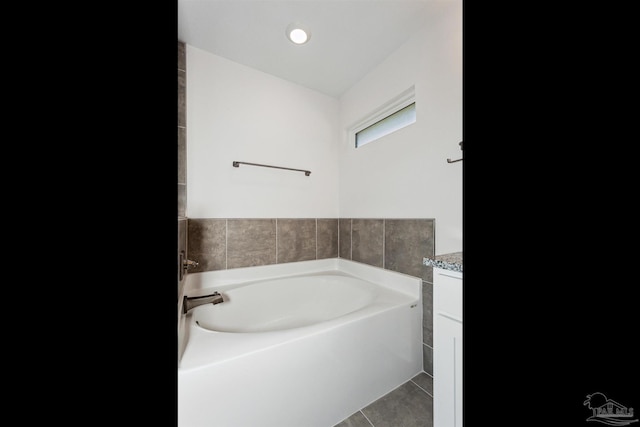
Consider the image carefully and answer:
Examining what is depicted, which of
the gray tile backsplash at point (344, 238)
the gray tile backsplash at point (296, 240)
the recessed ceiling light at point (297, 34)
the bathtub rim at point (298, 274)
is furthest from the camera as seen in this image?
the gray tile backsplash at point (344, 238)

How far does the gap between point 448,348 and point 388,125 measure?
4.43 ft

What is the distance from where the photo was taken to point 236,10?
1284mm

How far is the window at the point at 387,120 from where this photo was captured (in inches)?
59.3

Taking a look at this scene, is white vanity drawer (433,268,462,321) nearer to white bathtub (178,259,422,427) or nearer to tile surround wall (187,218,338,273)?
white bathtub (178,259,422,427)

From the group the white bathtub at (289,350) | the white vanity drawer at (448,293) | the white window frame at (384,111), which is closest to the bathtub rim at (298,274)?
the white bathtub at (289,350)

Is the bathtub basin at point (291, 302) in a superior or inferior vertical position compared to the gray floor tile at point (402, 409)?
superior

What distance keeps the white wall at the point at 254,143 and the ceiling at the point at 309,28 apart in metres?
0.12

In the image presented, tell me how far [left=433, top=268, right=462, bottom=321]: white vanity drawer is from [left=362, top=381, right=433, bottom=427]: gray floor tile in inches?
22.6

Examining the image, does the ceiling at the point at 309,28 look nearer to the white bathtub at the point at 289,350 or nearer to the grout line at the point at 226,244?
the grout line at the point at 226,244

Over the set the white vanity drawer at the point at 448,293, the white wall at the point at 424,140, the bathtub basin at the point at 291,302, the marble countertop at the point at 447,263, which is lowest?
the bathtub basin at the point at 291,302

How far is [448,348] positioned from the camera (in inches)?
29.6

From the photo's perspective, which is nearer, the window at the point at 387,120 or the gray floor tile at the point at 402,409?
the gray floor tile at the point at 402,409
